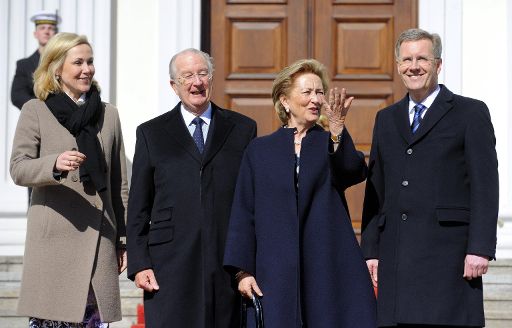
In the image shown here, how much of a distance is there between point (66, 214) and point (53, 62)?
2.48ft

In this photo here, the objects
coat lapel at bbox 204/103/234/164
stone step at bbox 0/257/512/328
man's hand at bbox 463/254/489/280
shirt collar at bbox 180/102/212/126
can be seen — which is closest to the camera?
man's hand at bbox 463/254/489/280

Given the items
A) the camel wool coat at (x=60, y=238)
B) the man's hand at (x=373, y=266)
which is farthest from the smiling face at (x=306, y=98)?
the camel wool coat at (x=60, y=238)

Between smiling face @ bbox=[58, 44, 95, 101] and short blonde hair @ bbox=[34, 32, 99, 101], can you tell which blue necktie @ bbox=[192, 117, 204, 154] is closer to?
smiling face @ bbox=[58, 44, 95, 101]

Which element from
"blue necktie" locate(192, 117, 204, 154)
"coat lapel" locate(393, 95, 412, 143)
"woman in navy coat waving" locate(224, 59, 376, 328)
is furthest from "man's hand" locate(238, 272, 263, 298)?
"coat lapel" locate(393, 95, 412, 143)

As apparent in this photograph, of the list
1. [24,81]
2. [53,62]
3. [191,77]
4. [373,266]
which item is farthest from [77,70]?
[24,81]

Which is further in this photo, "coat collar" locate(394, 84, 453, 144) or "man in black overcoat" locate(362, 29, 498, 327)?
"coat collar" locate(394, 84, 453, 144)

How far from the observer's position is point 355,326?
550 cm

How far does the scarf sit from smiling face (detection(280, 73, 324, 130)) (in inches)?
40.2

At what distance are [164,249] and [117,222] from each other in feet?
1.90

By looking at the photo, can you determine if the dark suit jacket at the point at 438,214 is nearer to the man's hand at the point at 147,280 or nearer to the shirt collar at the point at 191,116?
the shirt collar at the point at 191,116

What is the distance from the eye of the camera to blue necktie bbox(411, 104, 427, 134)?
222 inches

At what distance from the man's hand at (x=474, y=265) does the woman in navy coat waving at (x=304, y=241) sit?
45cm

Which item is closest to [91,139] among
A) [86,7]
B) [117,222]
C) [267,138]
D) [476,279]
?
[117,222]

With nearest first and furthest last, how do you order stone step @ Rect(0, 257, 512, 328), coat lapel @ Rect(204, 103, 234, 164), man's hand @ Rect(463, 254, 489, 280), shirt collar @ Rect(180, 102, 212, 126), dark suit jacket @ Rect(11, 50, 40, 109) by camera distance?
man's hand @ Rect(463, 254, 489, 280) → coat lapel @ Rect(204, 103, 234, 164) → shirt collar @ Rect(180, 102, 212, 126) → stone step @ Rect(0, 257, 512, 328) → dark suit jacket @ Rect(11, 50, 40, 109)
